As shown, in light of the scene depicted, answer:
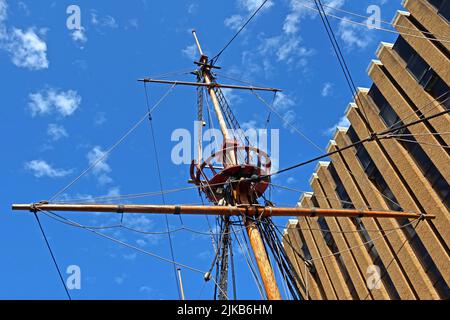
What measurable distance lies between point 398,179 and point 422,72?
4.95m

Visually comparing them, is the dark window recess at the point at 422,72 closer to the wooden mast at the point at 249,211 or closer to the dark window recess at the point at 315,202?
the wooden mast at the point at 249,211

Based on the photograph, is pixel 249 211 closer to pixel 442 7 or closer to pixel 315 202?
pixel 442 7

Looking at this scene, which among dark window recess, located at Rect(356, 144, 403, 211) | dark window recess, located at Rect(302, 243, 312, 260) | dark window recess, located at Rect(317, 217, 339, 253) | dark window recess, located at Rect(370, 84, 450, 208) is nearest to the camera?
dark window recess, located at Rect(370, 84, 450, 208)

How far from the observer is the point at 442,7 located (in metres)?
20.3

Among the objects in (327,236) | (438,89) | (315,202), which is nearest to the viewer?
(438,89)

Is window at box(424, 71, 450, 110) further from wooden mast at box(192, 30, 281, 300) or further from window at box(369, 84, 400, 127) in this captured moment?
wooden mast at box(192, 30, 281, 300)

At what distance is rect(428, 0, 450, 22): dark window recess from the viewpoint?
1983cm

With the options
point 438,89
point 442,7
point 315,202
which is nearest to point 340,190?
point 315,202

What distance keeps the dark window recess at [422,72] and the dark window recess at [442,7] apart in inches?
80.2

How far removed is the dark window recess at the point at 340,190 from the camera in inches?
981

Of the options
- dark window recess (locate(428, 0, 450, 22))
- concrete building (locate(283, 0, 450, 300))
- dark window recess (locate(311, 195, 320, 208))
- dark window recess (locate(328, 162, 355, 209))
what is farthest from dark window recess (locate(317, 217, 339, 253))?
dark window recess (locate(428, 0, 450, 22))

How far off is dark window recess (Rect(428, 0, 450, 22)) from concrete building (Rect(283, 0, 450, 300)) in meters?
0.04
